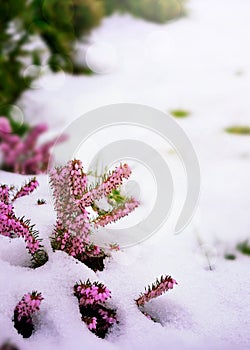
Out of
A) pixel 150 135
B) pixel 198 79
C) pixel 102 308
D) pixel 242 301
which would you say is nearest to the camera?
pixel 102 308

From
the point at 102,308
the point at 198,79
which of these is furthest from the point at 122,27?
the point at 102,308

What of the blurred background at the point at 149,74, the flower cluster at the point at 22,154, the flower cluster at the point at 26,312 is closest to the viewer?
the flower cluster at the point at 26,312

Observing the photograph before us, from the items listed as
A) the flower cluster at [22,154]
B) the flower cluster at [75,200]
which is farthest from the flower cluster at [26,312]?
the flower cluster at [22,154]

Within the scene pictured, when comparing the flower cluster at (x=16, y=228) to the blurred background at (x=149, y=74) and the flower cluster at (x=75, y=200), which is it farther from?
the blurred background at (x=149, y=74)

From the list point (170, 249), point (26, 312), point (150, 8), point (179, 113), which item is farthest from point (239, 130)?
point (150, 8)

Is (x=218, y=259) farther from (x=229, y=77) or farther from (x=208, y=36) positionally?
(x=208, y=36)

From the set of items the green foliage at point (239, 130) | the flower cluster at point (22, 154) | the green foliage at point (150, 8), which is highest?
the green foliage at point (150, 8)

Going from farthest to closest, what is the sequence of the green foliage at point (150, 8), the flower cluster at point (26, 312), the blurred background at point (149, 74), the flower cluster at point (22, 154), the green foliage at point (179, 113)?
the green foliage at point (150, 8)
the green foliage at point (179, 113)
the blurred background at point (149, 74)
the flower cluster at point (22, 154)
the flower cluster at point (26, 312)
